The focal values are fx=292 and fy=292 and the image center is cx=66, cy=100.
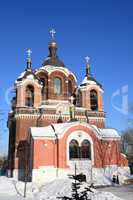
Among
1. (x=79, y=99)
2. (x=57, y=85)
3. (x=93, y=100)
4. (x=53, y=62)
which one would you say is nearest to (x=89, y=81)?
(x=93, y=100)

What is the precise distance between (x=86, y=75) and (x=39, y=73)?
6.21 metres

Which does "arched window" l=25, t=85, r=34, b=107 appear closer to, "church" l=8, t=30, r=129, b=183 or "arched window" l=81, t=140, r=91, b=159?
"church" l=8, t=30, r=129, b=183

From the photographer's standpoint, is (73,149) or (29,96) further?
→ (29,96)

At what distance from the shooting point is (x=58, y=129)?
28766mm

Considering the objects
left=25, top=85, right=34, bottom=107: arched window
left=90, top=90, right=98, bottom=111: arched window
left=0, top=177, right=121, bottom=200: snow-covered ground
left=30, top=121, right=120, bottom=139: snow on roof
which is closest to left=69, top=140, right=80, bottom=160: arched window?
left=30, top=121, right=120, bottom=139: snow on roof

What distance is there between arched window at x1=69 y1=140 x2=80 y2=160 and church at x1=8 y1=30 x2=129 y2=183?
77 millimetres

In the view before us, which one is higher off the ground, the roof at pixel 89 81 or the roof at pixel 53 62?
the roof at pixel 53 62

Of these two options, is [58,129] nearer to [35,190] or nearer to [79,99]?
[35,190]

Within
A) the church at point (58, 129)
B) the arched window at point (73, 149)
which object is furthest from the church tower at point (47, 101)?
the arched window at point (73, 149)

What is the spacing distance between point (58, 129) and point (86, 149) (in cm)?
339

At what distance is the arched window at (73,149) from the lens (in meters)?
28.2

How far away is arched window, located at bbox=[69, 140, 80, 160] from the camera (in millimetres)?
28172

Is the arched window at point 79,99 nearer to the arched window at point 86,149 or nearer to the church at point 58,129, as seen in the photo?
the church at point 58,129

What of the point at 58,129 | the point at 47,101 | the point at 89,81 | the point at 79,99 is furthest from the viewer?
the point at 89,81
